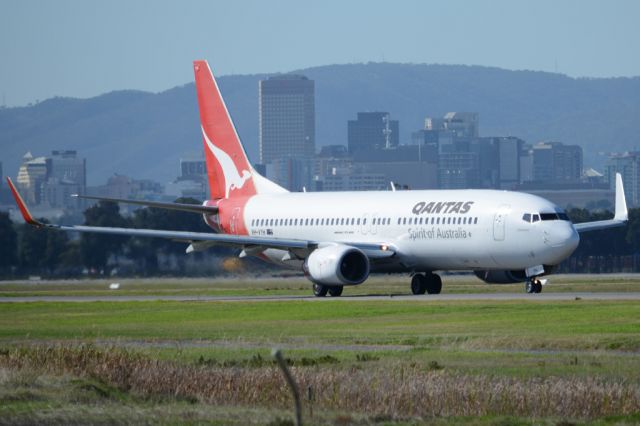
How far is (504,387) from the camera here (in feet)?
85.7

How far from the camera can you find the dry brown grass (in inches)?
974

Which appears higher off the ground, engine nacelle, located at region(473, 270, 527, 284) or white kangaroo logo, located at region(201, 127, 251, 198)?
white kangaroo logo, located at region(201, 127, 251, 198)

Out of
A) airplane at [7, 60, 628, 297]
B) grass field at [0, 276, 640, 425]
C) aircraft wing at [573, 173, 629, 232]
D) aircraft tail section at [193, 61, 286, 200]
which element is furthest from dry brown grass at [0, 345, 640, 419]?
aircraft tail section at [193, 61, 286, 200]

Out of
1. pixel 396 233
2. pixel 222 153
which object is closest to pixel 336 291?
pixel 396 233

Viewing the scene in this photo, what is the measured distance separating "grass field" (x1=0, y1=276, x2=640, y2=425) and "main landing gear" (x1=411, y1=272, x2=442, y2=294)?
1347 centimetres

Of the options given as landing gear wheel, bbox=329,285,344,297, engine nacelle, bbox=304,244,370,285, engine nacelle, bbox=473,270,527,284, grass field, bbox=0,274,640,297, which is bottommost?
grass field, bbox=0,274,640,297

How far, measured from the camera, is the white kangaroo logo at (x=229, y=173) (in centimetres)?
7438

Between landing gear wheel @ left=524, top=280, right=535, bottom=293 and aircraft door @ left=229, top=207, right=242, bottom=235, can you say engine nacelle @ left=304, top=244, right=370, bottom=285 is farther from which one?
aircraft door @ left=229, top=207, right=242, bottom=235

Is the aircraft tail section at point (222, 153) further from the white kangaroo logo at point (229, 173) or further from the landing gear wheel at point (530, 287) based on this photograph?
the landing gear wheel at point (530, 287)

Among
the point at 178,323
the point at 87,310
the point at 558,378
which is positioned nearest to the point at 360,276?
the point at 87,310

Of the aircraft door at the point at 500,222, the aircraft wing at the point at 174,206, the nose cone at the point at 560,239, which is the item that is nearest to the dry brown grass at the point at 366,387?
the nose cone at the point at 560,239

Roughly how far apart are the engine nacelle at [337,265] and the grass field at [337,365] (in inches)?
424

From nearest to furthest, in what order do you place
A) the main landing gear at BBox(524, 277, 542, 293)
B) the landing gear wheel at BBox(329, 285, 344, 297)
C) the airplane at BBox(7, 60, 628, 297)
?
the airplane at BBox(7, 60, 628, 297), the main landing gear at BBox(524, 277, 542, 293), the landing gear wheel at BBox(329, 285, 344, 297)

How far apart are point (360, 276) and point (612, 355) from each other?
1180 inches
